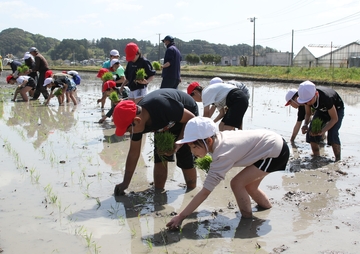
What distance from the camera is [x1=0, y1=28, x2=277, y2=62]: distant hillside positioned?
112m

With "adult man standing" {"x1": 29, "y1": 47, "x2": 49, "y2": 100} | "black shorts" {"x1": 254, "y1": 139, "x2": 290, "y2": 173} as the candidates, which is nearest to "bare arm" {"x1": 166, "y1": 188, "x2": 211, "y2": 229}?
"black shorts" {"x1": 254, "y1": 139, "x2": 290, "y2": 173}

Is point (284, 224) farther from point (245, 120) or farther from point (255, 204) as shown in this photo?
point (245, 120)

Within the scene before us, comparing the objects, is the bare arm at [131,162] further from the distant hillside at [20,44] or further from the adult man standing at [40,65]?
the distant hillside at [20,44]

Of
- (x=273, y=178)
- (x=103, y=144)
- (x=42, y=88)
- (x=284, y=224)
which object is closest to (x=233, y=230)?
(x=284, y=224)

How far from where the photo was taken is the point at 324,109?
6375 mm

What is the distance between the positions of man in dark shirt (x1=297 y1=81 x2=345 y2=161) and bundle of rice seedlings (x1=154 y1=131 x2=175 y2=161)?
2447 millimetres

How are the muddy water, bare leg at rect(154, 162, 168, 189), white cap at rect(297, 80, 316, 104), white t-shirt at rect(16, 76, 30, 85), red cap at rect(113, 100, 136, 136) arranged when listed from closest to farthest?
the muddy water < red cap at rect(113, 100, 136, 136) < bare leg at rect(154, 162, 168, 189) < white cap at rect(297, 80, 316, 104) < white t-shirt at rect(16, 76, 30, 85)

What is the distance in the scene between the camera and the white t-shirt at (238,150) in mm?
3623

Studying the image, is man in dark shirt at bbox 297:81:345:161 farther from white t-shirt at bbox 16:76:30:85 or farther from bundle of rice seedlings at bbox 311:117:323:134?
white t-shirt at bbox 16:76:30:85

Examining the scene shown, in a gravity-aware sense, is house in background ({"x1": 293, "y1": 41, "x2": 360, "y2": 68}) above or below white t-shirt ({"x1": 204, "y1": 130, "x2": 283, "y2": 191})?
above

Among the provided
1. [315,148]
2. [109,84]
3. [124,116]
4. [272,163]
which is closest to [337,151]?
[315,148]

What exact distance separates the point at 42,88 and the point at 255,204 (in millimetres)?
11262

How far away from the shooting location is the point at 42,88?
14172 millimetres

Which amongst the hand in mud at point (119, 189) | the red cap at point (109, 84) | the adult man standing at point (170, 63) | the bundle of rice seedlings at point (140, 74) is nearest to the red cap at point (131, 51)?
the bundle of rice seedlings at point (140, 74)
